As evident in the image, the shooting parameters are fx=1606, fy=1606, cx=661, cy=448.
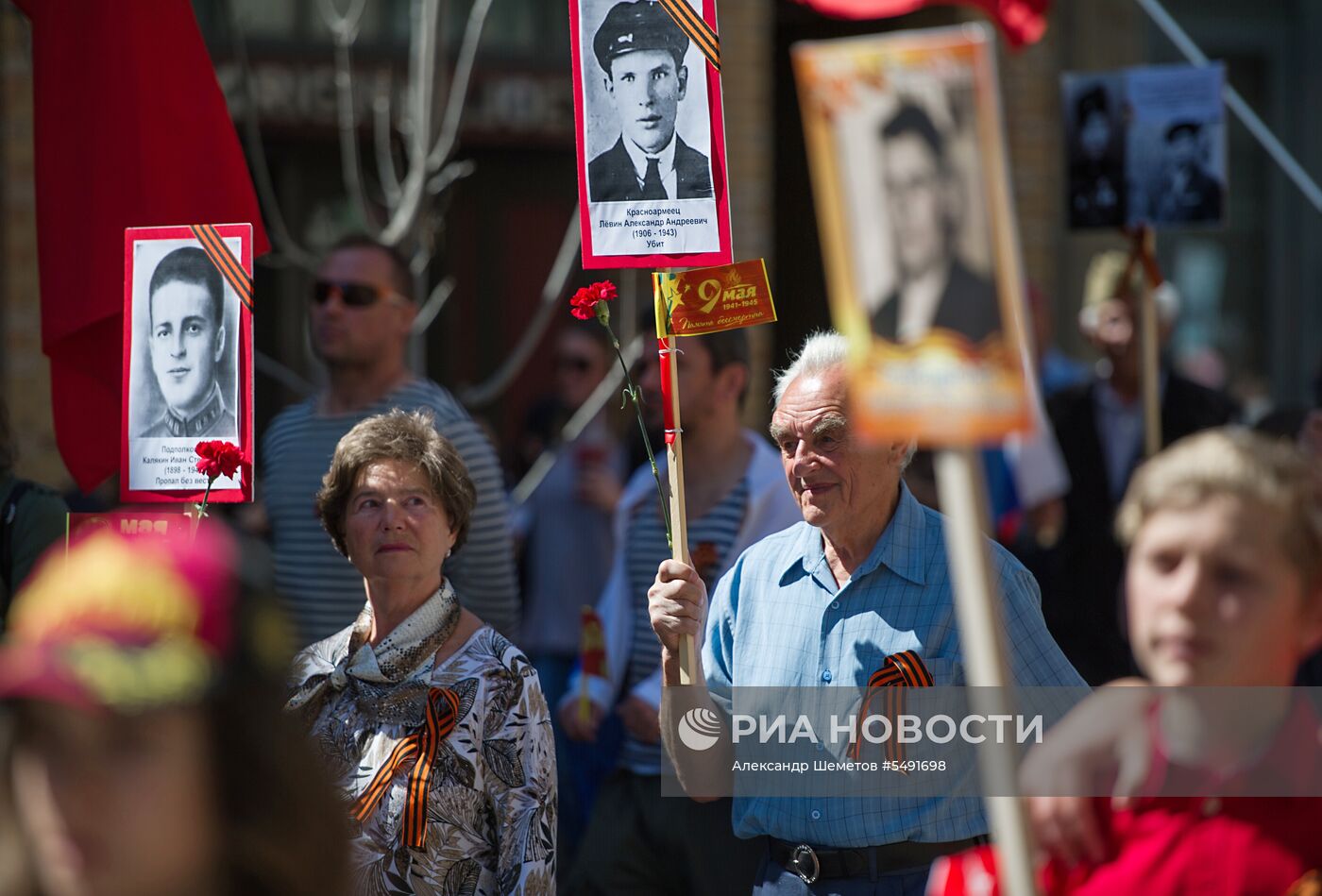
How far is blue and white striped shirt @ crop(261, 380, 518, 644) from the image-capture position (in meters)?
4.02

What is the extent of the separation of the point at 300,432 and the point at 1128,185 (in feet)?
8.14

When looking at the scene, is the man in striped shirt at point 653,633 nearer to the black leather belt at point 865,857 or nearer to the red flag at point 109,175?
the black leather belt at point 865,857

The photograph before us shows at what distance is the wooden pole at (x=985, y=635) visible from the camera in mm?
1438

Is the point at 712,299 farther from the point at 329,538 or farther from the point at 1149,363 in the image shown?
the point at 1149,363

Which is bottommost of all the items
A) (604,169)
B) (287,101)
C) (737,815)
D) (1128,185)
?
(737,815)

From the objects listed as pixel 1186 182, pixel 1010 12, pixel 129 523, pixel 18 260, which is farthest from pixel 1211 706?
pixel 18 260

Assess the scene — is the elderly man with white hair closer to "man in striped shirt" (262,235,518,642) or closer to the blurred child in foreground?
the blurred child in foreground

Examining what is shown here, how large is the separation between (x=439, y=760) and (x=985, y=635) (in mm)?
1556

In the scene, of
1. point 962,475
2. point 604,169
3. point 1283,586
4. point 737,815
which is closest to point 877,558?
point 737,815

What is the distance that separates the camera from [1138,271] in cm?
486

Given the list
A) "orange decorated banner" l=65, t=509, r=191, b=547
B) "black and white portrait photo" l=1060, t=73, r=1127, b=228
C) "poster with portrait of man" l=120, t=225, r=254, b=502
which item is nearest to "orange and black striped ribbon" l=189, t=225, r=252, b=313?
"poster with portrait of man" l=120, t=225, r=254, b=502

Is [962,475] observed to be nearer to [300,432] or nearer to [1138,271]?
[300,432]

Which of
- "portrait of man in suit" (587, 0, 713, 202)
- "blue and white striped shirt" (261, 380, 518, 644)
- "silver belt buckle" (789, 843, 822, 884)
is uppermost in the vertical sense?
"portrait of man in suit" (587, 0, 713, 202)

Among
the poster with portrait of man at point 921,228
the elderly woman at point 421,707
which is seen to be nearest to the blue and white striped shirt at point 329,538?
the elderly woman at point 421,707
